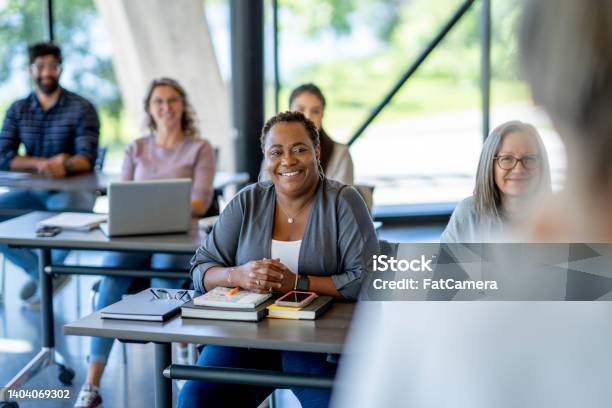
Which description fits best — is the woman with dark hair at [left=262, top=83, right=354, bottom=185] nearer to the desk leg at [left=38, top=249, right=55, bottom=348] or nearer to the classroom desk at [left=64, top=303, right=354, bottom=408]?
the desk leg at [left=38, top=249, right=55, bottom=348]

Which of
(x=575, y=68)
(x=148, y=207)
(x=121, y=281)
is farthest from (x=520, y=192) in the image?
(x=121, y=281)

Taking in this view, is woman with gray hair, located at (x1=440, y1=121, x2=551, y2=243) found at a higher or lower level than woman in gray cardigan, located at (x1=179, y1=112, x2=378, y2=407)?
higher

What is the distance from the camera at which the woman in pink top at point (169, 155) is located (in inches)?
159

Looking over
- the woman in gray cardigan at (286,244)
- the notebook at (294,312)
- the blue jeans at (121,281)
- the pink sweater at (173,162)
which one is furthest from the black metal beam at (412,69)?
the notebook at (294,312)

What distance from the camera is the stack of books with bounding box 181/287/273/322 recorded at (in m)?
2.34

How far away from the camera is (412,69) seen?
6898 millimetres

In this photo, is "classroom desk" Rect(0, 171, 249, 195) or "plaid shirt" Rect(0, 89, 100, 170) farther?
"plaid shirt" Rect(0, 89, 100, 170)

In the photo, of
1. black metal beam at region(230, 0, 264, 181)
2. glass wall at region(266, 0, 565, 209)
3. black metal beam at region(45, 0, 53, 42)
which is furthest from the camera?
glass wall at region(266, 0, 565, 209)

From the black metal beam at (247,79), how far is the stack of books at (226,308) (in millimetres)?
4557

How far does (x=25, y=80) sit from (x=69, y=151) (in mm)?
1727

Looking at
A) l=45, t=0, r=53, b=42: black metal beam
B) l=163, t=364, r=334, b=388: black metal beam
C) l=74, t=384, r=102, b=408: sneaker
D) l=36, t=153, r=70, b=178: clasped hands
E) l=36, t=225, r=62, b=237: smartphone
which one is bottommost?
l=74, t=384, r=102, b=408: sneaker

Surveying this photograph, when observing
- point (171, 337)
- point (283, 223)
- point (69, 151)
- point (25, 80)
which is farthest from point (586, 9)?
point (25, 80)

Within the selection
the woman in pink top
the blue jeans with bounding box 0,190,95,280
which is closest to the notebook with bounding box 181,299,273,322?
the woman in pink top

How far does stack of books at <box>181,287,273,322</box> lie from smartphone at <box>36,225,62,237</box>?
128 centimetres
